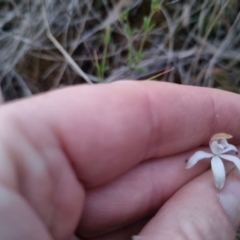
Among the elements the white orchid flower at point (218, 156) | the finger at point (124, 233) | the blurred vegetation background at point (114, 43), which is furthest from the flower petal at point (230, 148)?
the blurred vegetation background at point (114, 43)

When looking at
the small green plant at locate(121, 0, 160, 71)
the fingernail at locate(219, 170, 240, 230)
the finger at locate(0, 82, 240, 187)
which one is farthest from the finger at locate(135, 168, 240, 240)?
the small green plant at locate(121, 0, 160, 71)

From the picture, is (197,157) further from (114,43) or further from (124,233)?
(114,43)

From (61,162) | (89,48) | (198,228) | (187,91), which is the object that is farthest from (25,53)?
(198,228)

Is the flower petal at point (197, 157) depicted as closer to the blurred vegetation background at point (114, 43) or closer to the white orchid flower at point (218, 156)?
the white orchid flower at point (218, 156)

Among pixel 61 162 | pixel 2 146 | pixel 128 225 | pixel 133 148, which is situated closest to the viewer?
pixel 2 146

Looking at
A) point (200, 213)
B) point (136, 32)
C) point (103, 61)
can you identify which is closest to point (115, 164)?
point (200, 213)

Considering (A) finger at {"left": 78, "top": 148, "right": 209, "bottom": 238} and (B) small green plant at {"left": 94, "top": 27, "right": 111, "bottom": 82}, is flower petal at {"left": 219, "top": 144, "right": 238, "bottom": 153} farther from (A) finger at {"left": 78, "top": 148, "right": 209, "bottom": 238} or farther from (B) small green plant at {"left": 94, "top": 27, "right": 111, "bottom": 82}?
(B) small green plant at {"left": 94, "top": 27, "right": 111, "bottom": 82}

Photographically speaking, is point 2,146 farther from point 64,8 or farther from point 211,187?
point 64,8
